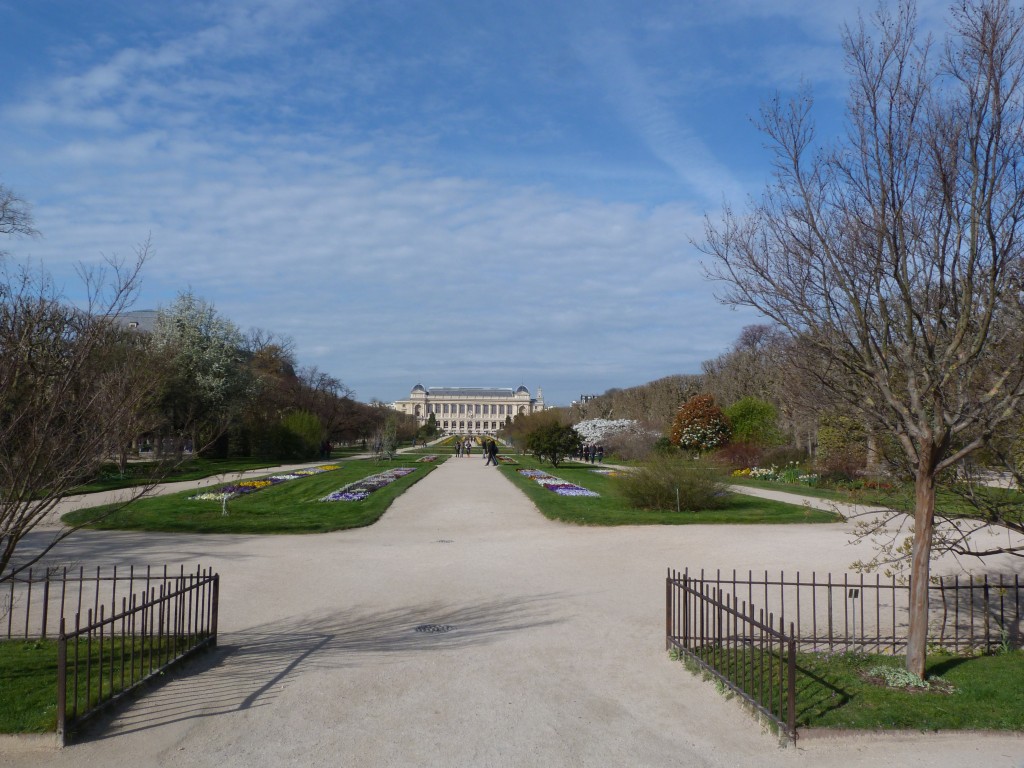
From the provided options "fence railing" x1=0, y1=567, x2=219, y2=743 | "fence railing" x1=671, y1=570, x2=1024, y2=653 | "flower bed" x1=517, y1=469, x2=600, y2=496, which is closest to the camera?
"fence railing" x1=0, y1=567, x2=219, y2=743

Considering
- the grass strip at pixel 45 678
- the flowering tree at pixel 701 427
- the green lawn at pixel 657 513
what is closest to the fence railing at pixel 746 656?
the grass strip at pixel 45 678

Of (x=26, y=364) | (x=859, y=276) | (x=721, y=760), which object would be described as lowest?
(x=721, y=760)

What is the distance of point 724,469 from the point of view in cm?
2183

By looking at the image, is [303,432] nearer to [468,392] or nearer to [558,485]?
[558,485]

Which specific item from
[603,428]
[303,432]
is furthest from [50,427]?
[603,428]

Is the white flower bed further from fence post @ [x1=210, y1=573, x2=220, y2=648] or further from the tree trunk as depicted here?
the tree trunk

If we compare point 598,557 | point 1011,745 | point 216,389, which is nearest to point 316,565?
point 598,557

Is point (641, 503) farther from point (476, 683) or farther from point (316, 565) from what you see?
point (476, 683)

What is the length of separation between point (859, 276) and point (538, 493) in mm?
19223

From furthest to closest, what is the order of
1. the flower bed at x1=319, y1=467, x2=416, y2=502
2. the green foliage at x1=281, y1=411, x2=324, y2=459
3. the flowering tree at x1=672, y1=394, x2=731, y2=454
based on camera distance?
the green foliage at x1=281, y1=411, x2=324, y2=459 → the flowering tree at x1=672, y1=394, x2=731, y2=454 → the flower bed at x1=319, y1=467, x2=416, y2=502

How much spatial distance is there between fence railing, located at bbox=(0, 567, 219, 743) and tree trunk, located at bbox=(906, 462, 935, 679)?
6.82 meters

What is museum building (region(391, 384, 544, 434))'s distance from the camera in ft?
602

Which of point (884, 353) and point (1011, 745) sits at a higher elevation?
point (884, 353)

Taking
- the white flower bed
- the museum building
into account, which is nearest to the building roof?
the museum building
